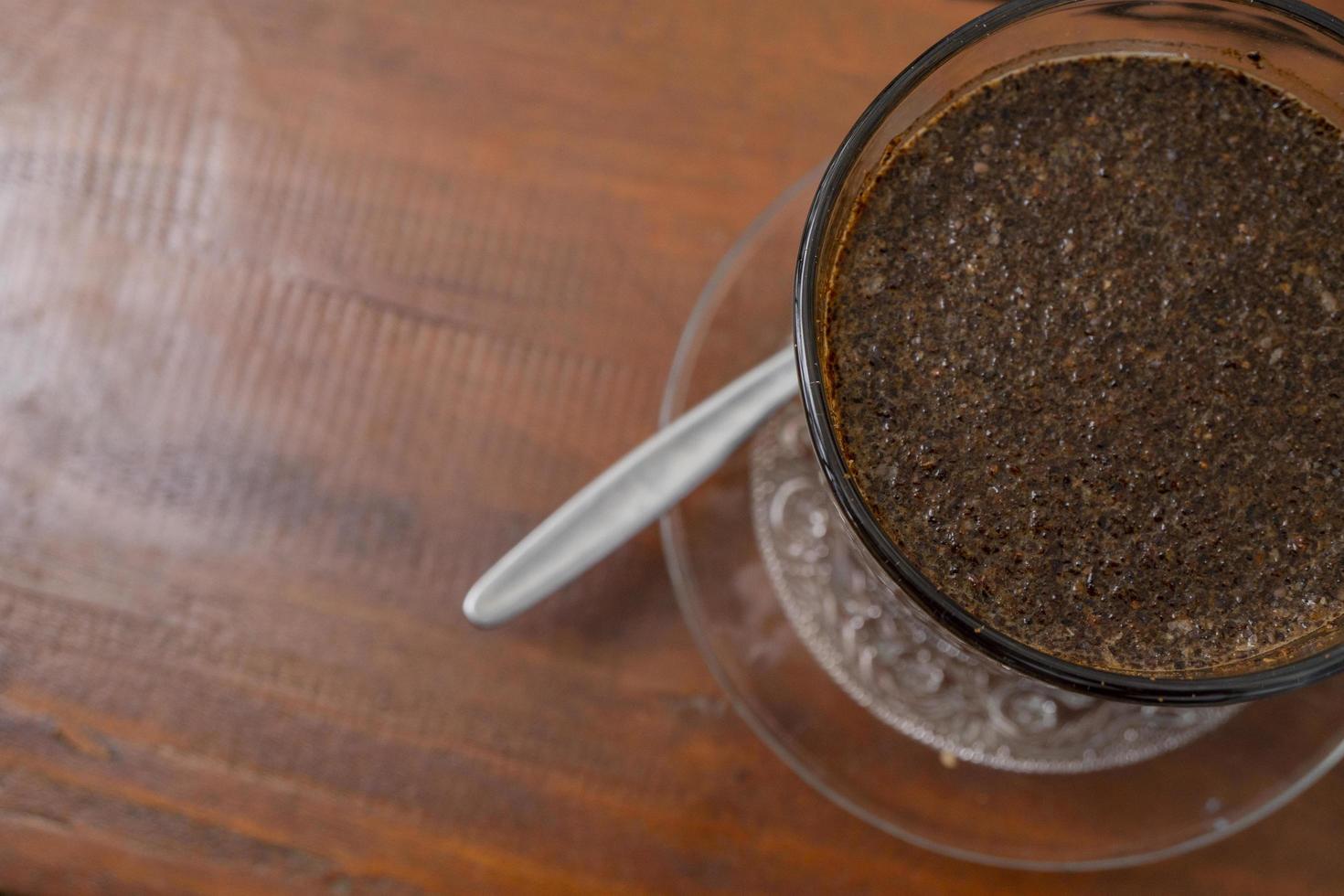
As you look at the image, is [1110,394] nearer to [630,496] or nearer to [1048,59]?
[1048,59]

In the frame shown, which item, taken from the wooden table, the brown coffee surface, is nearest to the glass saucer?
the wooden table

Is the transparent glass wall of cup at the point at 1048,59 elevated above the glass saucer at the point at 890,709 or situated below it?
above

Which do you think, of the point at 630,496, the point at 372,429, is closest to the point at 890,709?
the point at 630,496

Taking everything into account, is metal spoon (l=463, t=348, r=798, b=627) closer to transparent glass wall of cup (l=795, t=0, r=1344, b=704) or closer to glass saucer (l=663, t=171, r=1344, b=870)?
glass saucer (l=663, t=171, r=1344, b=870)

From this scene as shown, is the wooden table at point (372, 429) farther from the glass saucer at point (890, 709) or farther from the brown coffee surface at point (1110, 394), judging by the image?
the brown coffee surface at point (1110, 394)

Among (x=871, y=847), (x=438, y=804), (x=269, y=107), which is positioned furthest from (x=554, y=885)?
(x=269, y=107)

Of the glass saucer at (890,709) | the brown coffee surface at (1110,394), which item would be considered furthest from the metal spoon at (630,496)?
the brown coffee surface at (1110,394)

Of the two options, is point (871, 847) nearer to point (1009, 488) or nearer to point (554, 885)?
point (554, 885)
